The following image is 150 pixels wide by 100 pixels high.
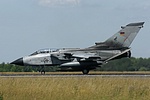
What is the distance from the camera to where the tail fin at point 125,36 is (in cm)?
3978

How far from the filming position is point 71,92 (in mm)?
17578

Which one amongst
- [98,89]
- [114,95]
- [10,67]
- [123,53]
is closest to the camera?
[114,95]

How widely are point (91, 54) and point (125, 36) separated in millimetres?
3676

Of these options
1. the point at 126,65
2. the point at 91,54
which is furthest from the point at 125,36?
the point at 126,65

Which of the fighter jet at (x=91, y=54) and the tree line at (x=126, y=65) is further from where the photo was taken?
the tree line at (x=126, y=65)

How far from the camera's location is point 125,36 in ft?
132

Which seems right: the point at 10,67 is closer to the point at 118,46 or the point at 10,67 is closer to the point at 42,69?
the point at 42,69

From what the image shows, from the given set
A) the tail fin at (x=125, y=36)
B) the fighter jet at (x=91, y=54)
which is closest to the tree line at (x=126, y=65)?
the fighter jet at (x=91, y=54)

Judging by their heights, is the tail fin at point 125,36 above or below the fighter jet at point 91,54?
above

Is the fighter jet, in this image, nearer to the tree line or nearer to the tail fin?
the tail fin

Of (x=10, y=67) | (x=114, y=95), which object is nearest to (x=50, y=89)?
(x=114, y=95)

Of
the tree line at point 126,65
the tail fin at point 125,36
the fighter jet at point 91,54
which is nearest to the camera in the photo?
the fighter jet at point 91,54

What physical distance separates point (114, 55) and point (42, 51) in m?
6.75

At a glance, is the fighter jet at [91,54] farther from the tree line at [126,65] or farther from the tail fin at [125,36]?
the tree line at [126,65]
